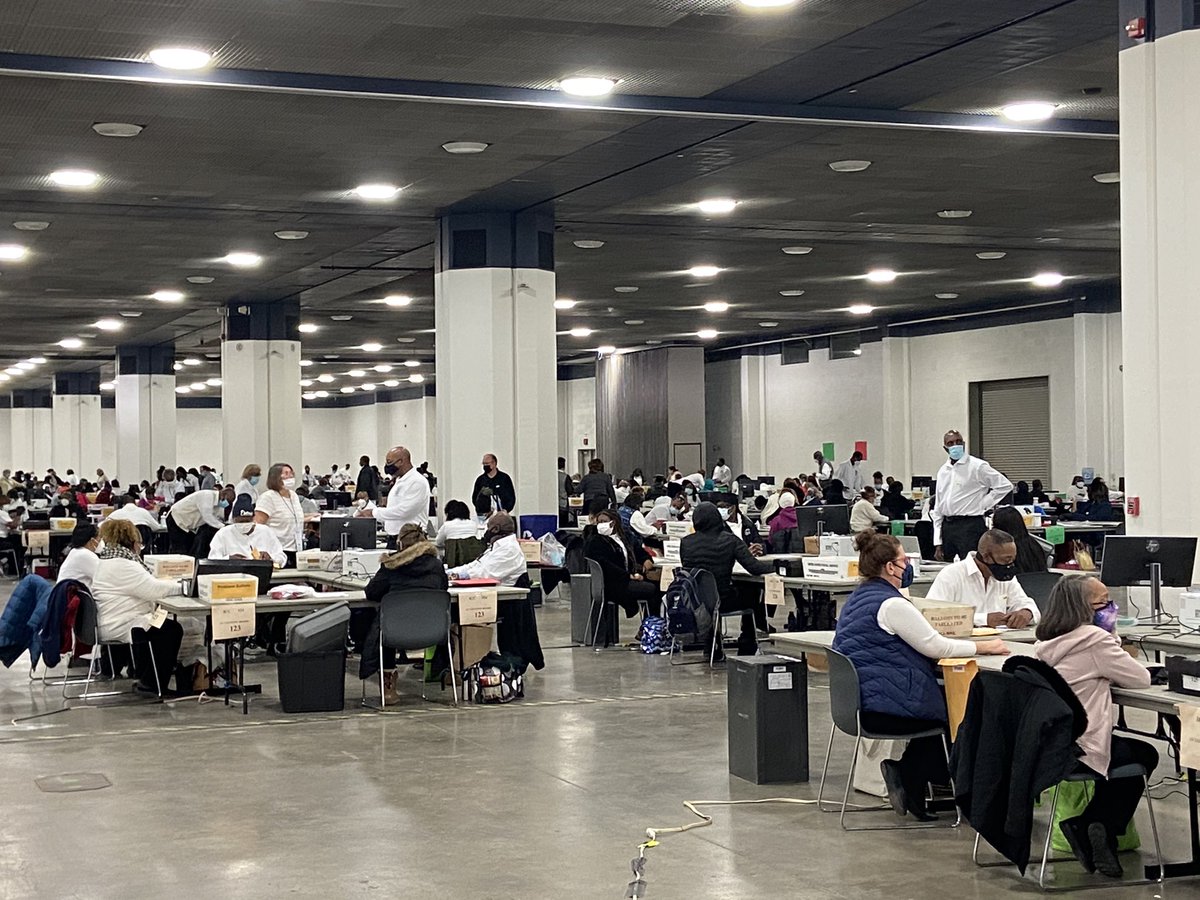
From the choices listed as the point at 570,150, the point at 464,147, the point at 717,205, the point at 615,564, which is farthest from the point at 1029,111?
the point at 615,564

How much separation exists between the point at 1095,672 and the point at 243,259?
13925mm

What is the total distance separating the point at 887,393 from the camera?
91.0ft

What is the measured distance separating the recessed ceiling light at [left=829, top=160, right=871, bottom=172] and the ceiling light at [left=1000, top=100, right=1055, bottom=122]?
1485 mm

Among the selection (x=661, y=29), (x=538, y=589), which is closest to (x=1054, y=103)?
(x=661, y=29)

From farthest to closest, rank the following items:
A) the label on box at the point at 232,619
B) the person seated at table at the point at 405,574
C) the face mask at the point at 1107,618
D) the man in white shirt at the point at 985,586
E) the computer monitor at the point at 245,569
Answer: the computer monitor at the point at 245,569, the person seated at table at the point at 405,574, the label on box at the point at 232,619, the man in white shirt at the point at 985,586, the face mask at the point at 1107,618

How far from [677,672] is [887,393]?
57.4 ft

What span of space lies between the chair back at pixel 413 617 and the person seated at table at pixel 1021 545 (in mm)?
3220

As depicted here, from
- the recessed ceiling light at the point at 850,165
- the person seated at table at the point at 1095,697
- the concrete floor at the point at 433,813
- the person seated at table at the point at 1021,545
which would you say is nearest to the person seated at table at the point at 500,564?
the concrete floor at the point at 433,813

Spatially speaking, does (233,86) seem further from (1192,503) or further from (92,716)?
(1192,503)

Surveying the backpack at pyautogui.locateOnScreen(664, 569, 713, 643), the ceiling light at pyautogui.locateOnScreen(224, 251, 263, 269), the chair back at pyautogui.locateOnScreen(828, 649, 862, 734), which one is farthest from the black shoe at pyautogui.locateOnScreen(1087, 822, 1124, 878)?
the ceiling light at pyautogui.locateOnScreen(224, 251, 263, 269)

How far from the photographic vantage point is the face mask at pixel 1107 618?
6624 mm

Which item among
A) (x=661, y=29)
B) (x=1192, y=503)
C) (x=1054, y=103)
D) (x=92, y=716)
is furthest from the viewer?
(x=1054, y=103)

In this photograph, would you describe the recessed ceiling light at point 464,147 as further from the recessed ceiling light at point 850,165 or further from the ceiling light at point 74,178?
the ceiling light at point 74,178

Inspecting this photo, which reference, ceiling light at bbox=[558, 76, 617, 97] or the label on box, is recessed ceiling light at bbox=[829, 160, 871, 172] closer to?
ceiling light at bbox=[558, 76, 617, 97]
